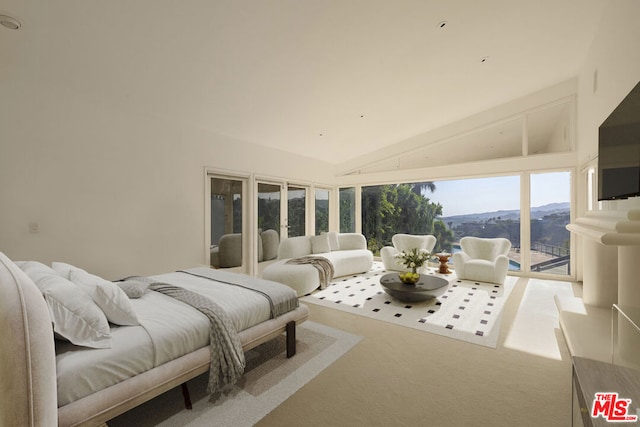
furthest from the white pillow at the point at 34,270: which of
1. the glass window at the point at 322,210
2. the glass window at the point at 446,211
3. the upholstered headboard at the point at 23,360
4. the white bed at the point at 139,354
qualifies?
the glass window at the point at 446,211

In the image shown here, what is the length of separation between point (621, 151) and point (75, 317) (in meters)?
3.71

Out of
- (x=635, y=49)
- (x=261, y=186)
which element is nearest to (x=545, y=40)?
(x=635, y=49)

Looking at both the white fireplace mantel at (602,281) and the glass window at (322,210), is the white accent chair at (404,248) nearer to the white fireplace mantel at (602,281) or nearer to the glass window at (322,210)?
the glass window at (322,210)

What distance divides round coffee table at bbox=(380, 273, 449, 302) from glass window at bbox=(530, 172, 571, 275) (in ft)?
9.11

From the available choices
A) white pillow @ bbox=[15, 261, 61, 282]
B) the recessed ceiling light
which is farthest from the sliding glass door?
the recessed ceiling light

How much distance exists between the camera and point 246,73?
3.25 m

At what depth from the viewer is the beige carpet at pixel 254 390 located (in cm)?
175

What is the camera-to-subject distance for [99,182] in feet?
11.0

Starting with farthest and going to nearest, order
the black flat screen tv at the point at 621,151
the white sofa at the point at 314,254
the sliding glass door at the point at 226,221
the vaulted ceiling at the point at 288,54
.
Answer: the sliding glass door at the point at 226,221 → the white sofa at the point at 314,254 → the vaulted ceiling at the point at 288,54 → the black flat screen tv at the point at 621,151

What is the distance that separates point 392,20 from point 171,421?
3.81 meters

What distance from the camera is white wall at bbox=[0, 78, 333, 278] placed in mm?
2826

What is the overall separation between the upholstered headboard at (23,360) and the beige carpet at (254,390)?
0.72 meters

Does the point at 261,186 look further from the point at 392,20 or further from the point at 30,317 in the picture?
the point at 30,317

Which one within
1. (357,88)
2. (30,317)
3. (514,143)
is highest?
(357,88)
